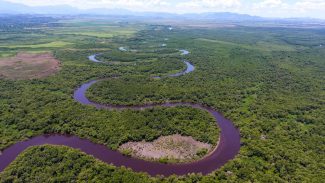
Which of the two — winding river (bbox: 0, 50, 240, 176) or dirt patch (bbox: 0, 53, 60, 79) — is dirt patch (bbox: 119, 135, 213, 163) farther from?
dirt patch (bbox: 0, 53, 60, 79)

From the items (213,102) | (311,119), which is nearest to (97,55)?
(213,102)

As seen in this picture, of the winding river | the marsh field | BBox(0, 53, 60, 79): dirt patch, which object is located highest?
BBox(0, 53, 60, 79): dirt patch

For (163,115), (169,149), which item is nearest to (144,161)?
(169,149)

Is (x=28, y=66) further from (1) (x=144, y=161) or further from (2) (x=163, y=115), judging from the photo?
(1) (x=144, y=161)

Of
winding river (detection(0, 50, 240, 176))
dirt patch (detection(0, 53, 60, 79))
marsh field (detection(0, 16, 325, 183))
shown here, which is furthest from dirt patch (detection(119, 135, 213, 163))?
dirt patch (detection(0, 53, 60, 79))

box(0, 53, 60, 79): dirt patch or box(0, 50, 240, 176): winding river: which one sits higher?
box(0, 53, 60, 79): dirt patch

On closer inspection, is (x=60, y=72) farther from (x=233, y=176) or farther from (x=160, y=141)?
(x=233, y=176)

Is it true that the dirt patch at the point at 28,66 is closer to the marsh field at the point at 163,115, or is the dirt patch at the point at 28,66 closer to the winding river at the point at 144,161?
the marsh field at the point at 163,115
